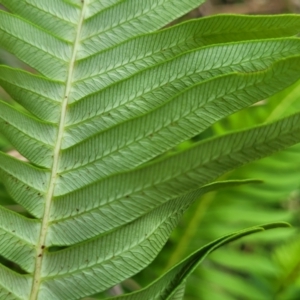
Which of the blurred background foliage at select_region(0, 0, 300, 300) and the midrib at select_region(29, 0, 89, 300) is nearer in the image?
the midrib at select_region(29, 0, 89, 300)

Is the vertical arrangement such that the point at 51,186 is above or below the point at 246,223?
above

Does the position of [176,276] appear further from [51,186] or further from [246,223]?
[246,223]

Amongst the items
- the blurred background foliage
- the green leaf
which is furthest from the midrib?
the blurred background foliage

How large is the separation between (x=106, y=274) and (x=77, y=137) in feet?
0.61

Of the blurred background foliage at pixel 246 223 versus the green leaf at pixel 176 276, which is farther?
the blurred background foliage at pixel 246 223

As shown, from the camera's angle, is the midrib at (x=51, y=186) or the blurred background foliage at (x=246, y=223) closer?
the midrib at (x=51, y=186)

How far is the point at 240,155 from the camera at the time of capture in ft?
1.53

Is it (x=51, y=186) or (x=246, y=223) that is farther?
(x=246, y=223)

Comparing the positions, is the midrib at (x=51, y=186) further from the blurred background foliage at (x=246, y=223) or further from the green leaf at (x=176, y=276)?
the blurred background foliage at (x=246, y=223)

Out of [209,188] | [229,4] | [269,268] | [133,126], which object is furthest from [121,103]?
[229,4]

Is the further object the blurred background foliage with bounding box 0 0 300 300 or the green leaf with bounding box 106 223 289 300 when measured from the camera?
the blurred background foliage with bounding box 0 0 300 300

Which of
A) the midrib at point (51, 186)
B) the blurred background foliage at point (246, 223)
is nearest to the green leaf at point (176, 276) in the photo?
the midrib at point (51, 186)

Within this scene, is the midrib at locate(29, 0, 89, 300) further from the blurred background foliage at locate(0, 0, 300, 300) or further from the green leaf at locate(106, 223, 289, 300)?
the blurred background foliage at locate(0, 0, 300, 300)

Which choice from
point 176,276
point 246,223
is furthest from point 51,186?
point 246,223
